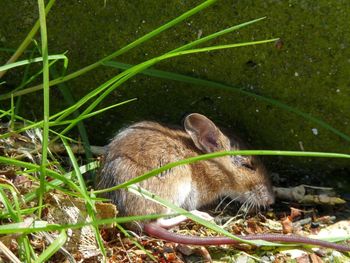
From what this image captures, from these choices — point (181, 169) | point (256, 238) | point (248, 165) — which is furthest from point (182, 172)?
point (256, 238)

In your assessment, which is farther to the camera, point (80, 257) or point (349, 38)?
point (349, 38)

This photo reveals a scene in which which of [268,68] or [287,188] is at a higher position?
[268,68]

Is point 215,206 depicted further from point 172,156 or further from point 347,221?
point 347,221

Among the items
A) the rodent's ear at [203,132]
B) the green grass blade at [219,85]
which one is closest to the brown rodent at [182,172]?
the rodent's ear at [203,132]

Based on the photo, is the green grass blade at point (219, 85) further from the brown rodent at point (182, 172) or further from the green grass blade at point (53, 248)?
the green grass blade at point (53, 248)

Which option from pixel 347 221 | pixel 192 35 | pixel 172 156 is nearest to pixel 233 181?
A: pixel 172 156

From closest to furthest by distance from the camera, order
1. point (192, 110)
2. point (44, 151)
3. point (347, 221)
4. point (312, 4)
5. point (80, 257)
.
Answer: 1. point (44, 151)
2. point (80, 257)
3. point (312, 4)
4. point (347, 221)
5. point (192, 110)

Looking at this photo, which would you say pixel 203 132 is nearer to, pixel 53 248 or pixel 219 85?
pixel 219 85
